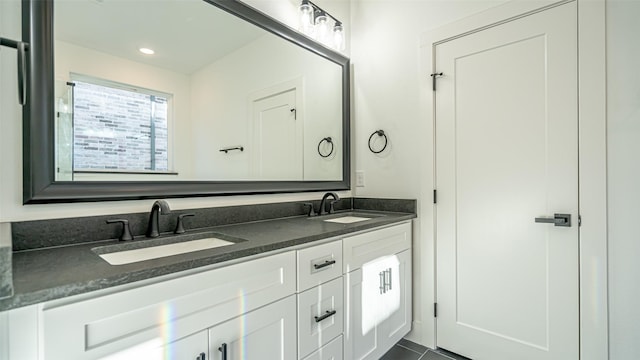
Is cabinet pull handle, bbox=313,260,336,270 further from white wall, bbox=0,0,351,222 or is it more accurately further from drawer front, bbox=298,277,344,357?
white wall, bbox=0,0,351,222

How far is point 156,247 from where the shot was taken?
4.07ft

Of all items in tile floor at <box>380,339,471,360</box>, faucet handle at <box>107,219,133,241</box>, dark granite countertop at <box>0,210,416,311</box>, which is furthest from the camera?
tile floor at <box>380,339,471,360</box>

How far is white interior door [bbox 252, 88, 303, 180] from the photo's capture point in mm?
1802

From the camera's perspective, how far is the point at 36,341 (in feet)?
2.15

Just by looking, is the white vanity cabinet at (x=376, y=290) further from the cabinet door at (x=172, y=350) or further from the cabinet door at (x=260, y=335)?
the cabinet door at (x=172, y=350)

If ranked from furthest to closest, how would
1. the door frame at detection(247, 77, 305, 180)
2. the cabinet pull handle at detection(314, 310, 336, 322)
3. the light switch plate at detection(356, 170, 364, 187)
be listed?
the light switch plate at detection(356, 170, 364, 187) < the door frame at detection(247, 77, 305, 180) < the cabinet pull handle at detection(314, 310, 336, 322)

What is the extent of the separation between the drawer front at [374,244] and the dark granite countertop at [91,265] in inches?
8.0

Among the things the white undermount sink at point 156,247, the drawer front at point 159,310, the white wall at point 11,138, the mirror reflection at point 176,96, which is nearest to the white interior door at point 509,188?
the mirror reflection at point 176,96

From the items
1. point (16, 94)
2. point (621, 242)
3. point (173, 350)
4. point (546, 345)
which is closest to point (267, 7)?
point (16, 94)

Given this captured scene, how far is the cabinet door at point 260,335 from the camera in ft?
3.15

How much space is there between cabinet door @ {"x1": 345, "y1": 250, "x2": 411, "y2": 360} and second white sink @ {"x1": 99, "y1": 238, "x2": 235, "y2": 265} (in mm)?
712

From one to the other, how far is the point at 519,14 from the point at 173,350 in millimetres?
2273

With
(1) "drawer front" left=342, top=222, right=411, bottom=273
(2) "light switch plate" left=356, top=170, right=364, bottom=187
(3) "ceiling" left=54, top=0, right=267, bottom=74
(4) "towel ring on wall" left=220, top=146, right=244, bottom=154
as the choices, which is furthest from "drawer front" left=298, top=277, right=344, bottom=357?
(3) "ceiling" left=54, top=0, right=267, bottom=74

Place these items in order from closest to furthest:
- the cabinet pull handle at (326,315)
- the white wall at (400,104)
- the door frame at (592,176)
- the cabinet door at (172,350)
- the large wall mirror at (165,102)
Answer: the cabinet door at (172,350), the large wall mirror at (165,102), the cabinet pull handle at (326,315), the door frame at (592,176), the white wall at (400,104)
